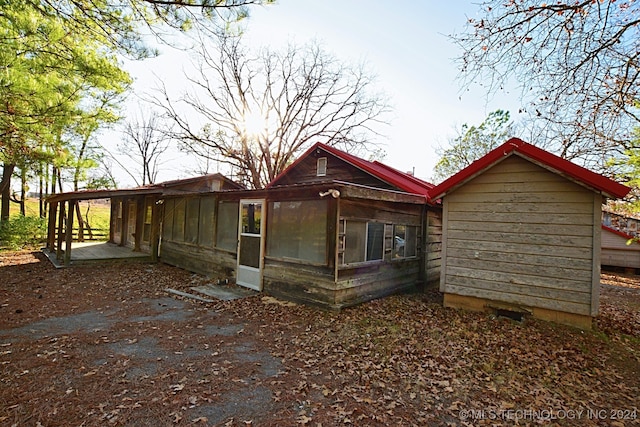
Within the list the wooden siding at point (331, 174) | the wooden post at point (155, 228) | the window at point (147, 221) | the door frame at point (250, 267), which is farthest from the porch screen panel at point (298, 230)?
the window at point (147, 221)

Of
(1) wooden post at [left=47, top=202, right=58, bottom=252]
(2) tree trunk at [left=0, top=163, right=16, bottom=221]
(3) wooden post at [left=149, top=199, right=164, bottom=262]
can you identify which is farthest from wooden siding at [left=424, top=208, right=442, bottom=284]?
(2) tree trunk at [left=0, top=163, right=16, bottom=221]

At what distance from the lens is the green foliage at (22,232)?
14038mm

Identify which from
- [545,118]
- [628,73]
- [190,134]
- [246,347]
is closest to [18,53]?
[246,347]

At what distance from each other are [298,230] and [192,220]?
16.1 ft

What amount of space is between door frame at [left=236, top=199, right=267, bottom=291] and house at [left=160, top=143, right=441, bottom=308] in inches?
1.0

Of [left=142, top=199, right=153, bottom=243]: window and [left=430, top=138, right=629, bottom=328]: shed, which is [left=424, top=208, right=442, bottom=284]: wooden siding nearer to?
[left=430, top=138, right=629, bottom=328]: shed

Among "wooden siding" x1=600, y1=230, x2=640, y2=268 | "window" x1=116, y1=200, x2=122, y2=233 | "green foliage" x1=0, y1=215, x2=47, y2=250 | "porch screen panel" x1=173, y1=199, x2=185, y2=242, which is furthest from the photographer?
"window" x1=116, y1=200, x2=122, y2=233

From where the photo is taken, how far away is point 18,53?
20.7ft

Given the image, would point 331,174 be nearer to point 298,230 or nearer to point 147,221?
point 298,230

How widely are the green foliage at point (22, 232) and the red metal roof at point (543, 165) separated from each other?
704 inches

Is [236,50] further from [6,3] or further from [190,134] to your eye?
[6,3]

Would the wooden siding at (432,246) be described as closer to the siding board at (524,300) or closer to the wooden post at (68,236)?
the siding board at (524,300)

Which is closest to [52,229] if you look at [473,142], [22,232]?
[22,232]

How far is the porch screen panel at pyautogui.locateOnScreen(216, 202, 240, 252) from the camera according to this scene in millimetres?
8594
